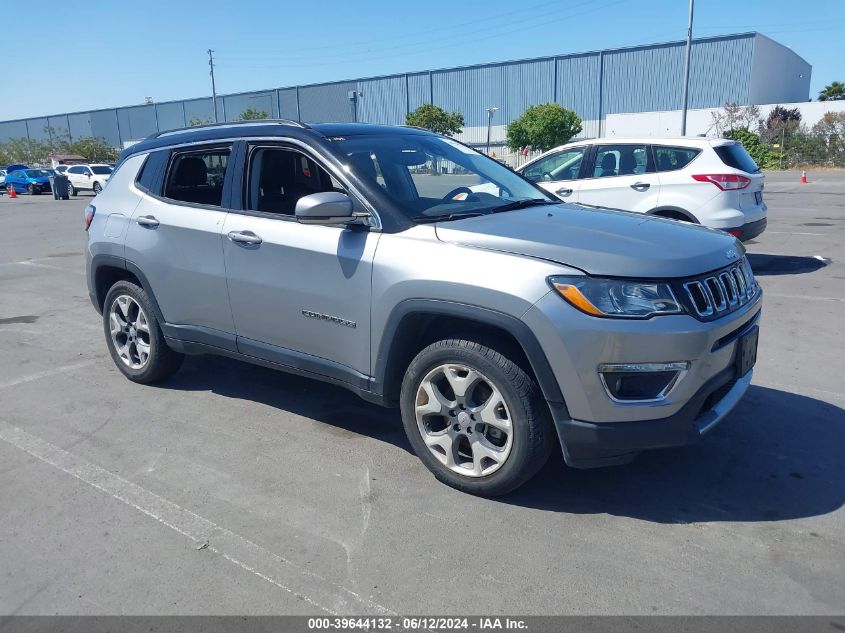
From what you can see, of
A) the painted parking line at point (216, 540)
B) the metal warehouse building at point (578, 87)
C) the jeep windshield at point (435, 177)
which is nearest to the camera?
the painted parking line at point (216, 540)

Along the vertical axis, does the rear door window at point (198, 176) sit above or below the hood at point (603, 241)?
above

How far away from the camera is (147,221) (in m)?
5.00

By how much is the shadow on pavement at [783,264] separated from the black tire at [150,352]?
24.5ft

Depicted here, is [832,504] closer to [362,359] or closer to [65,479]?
[362,359]

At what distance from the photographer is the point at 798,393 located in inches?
195

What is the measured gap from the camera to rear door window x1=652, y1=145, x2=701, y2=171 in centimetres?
898

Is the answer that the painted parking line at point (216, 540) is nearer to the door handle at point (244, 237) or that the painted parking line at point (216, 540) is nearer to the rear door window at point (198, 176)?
the door handle at point (244, 237)

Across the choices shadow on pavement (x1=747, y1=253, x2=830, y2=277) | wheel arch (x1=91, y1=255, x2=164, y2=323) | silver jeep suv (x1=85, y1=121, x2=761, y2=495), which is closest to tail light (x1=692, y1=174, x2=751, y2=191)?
shadow on pavement (x1=747, y1=253, x2=830, y2=277)

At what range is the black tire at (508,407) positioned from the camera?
3.34 m

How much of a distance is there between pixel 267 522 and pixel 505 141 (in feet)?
221

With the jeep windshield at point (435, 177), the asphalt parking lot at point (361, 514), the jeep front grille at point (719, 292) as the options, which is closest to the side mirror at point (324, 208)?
the jeep windshield at point (435, 177)

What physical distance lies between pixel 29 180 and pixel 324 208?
41735mm

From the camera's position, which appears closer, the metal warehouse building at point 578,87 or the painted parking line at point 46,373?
the painted parking line at point 46,373
